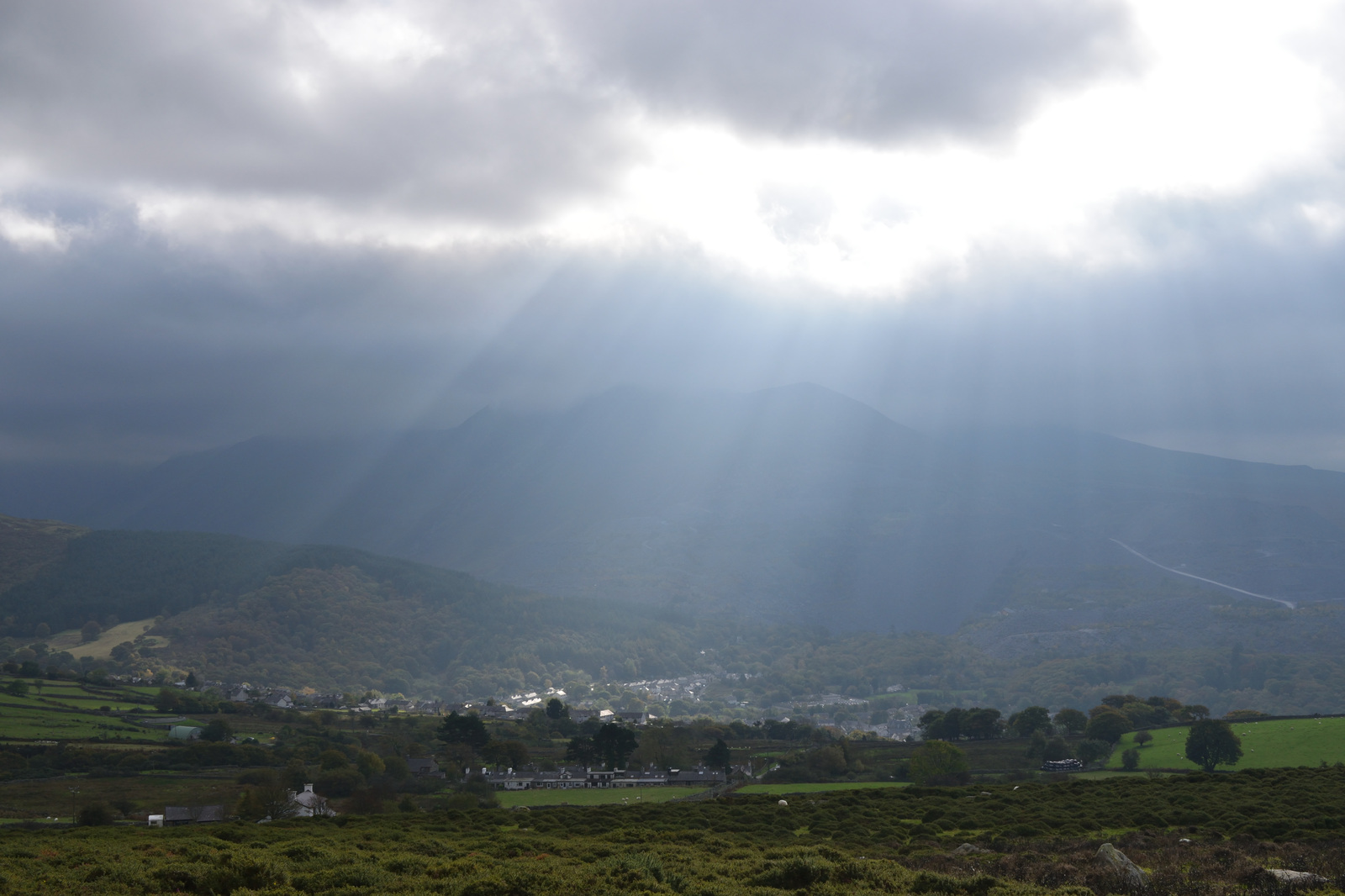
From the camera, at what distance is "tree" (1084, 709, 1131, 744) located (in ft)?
279

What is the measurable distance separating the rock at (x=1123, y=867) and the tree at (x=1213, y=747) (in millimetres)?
54223

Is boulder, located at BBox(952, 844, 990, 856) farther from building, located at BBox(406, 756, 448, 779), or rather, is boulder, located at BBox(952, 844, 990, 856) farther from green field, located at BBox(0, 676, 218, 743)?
green field, located at BBox(0, 676, 218, 743)

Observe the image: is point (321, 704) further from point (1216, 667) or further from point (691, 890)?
point (1216, 667)

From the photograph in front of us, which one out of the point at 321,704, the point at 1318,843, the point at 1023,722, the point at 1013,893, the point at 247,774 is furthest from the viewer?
the point at 321,704

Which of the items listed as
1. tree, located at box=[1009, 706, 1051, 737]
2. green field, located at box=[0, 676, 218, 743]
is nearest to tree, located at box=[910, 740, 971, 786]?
tree, located at box=[1009, 706, 1051, 737]

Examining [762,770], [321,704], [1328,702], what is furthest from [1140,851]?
[1328,702]

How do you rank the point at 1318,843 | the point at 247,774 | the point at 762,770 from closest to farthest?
the point at 1318,843 < the point at 247,774 < the point at 762,770

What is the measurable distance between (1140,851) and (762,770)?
6595 cm

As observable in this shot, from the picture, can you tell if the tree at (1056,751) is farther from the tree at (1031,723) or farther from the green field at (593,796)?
the green field at (593,796)

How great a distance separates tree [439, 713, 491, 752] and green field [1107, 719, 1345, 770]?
203 ft

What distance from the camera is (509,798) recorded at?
213ft

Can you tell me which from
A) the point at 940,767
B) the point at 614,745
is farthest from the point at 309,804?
the point at 940,767

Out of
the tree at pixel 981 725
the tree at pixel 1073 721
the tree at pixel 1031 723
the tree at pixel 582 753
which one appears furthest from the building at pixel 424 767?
the tree at pixel 1073 721

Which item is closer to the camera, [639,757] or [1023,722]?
[639,757]
